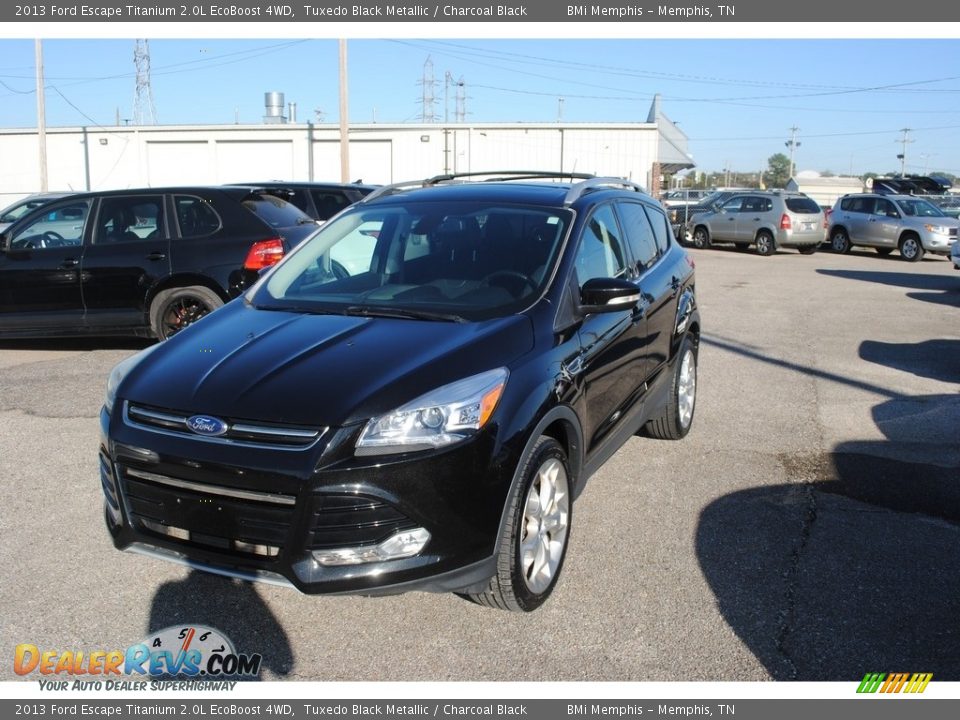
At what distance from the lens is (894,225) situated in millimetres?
22469

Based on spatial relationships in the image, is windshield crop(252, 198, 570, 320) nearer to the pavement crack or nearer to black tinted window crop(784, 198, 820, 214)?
the pavement crack

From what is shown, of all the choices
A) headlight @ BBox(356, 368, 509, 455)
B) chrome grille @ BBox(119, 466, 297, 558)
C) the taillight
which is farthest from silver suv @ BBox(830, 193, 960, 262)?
chrome grille @ BBox(119, 466, 297, 558)

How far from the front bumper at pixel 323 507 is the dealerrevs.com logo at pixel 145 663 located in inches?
16.1

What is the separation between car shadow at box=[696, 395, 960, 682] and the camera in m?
3.40

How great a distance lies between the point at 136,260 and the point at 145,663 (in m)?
6.34

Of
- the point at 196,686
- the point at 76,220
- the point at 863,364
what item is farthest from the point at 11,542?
the point at 863,364

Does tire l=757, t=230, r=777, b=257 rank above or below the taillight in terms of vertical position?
below

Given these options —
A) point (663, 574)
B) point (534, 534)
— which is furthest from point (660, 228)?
point (534, 534)

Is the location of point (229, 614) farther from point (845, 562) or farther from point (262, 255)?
point (262, 255)

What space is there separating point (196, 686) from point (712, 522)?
9.29ft

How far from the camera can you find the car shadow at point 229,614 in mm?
3391

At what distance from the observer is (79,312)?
29.1 feet

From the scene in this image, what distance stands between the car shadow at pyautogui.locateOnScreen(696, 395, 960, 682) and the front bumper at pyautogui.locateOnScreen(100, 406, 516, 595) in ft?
4.32

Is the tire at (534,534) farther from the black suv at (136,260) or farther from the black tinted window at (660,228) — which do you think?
the black suv at (136,260)
